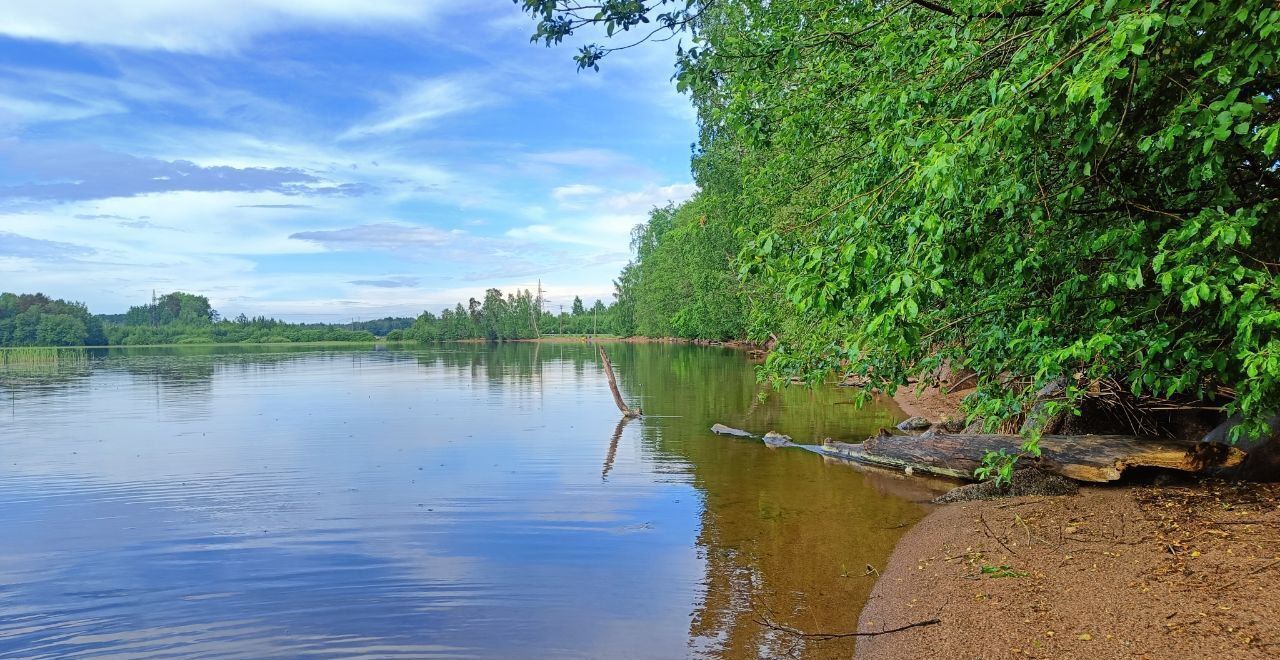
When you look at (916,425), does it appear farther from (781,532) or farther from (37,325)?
(37,325)

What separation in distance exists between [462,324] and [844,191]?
140 metres

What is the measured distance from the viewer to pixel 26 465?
15836mm

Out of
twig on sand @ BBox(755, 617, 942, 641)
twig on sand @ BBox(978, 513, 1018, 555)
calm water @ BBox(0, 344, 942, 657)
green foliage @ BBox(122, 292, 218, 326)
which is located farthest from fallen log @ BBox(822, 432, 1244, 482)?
green foliage @ BBox(122, 292, 218, 326)

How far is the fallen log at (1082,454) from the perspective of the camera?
877 cm

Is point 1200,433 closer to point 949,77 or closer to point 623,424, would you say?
point 949,77

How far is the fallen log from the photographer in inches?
345

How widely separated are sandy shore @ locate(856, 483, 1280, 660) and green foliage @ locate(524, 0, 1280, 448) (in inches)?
46.5

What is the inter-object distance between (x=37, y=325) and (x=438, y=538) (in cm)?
14116

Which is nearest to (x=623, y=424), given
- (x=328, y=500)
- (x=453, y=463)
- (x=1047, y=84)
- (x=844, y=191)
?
(x=453, y=463)

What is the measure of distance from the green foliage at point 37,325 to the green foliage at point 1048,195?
138218 mm

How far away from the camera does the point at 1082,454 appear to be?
9547 mm

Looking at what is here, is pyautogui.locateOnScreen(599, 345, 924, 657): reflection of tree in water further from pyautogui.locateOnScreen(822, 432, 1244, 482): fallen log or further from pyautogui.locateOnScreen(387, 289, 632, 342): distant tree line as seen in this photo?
pyautogui.locateOnScreen(387, 289, 632, 342): distant tree line

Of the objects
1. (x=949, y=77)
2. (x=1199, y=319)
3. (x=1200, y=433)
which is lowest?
(x=1200, y=433)

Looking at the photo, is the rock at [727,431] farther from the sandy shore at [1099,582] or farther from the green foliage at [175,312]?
the green foliage at [175,312]
